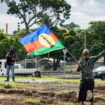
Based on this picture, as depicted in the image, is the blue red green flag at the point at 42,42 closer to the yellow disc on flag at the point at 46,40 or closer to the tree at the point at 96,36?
the yellow disc on flag at the point at 46,40

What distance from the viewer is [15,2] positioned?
5900 cm

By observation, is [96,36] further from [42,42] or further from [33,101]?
[33,101]

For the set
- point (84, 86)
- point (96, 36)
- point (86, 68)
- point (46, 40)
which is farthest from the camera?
point (96, 36)

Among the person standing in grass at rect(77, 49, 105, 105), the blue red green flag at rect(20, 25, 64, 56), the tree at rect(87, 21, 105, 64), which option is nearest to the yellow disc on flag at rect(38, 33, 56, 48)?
the blue red green flag at rect(20, 25, 64, 56)

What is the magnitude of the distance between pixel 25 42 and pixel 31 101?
433cm

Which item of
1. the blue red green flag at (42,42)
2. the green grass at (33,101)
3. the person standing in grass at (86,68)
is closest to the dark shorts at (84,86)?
the person standing in grass at (86,68)

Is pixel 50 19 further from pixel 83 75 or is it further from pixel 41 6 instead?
pixel 83 75

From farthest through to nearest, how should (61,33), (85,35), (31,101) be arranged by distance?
1. (61,33)
2. (85,35)
3. (31,101)

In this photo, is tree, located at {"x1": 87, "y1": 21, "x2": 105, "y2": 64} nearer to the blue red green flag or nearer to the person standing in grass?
the blue red green flag

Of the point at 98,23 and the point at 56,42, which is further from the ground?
the point at 98,23

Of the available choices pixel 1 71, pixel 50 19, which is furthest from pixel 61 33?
pixel 1 71

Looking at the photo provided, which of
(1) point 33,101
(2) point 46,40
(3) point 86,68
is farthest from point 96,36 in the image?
(3) point 86,68

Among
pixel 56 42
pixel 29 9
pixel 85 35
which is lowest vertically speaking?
pixel 56 42

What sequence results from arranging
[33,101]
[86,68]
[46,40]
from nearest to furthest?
[86,68], [33,101], [46,40]
